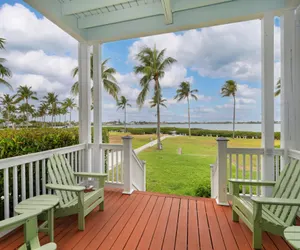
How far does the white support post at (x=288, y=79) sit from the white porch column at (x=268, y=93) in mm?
160

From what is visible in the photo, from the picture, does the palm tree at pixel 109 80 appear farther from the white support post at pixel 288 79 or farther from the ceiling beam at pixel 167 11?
the white support post at pixel 288 79

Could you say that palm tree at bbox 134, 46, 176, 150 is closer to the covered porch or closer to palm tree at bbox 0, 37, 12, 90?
the covered porch

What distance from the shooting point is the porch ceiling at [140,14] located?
9.53 feet

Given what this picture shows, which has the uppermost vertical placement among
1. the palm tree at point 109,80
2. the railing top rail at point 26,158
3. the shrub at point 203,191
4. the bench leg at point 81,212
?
the palm tree at point 109,80

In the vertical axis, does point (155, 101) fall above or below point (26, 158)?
above

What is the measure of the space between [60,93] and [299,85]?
163 inches

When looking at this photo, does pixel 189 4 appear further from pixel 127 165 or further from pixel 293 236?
pixel 293 236

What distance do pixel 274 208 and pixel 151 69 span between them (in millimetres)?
3956

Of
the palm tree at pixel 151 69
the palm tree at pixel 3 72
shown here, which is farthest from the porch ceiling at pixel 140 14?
the palm tree at pixel 151 69

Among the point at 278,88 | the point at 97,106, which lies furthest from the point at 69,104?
the point at 278,88

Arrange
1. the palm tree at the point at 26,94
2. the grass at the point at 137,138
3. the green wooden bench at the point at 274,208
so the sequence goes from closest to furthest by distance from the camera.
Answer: the green wooden bench at the point at 274,208 < the palm tree at the point at 26,94 < the grass at the point at 137,138

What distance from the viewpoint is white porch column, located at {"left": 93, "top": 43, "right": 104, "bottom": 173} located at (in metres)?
3.78

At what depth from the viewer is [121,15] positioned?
11.0 feet

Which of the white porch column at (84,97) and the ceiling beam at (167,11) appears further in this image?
the white porch column at (84,97)
